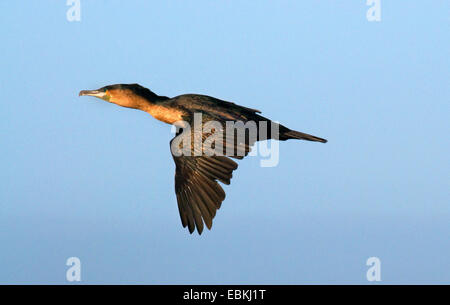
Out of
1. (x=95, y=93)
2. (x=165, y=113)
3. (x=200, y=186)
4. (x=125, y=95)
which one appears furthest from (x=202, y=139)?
(x=95, y=93)

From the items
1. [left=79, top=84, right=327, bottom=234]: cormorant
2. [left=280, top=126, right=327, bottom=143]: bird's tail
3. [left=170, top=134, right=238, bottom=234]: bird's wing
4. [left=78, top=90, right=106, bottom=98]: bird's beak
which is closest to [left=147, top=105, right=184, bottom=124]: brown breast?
[left=79, top=84, right=327, bottom=234]: cormorant

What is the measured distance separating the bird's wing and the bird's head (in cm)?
151

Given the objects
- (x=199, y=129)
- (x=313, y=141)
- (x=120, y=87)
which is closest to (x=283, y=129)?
(x=313, y=141)

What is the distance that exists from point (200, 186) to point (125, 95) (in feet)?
8.07

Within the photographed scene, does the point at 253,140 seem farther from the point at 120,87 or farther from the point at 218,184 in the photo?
the point at 120,87

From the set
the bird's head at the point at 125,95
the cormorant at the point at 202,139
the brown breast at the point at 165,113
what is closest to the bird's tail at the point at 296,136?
the cormorant at the point at 202,139

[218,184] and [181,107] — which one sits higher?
[181,107]

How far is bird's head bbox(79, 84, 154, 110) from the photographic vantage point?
18484mm

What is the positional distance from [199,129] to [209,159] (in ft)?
1.80

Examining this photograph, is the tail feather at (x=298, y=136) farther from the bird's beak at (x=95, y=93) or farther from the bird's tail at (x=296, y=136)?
the bird's beak at (x=95, y=93)

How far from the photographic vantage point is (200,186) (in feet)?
56.9

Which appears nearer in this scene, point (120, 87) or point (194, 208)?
point (194, 208)

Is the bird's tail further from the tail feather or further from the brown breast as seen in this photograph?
the brown breast

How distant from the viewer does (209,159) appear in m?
17.2
